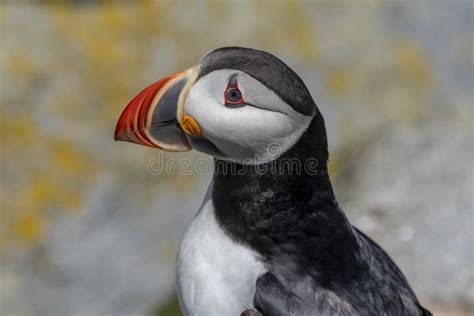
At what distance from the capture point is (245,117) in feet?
9.92

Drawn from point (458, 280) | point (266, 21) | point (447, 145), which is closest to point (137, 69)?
point (266, 21)

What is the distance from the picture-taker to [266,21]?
24.6 feet

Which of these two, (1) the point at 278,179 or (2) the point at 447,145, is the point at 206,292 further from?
(2) the point at 447,145

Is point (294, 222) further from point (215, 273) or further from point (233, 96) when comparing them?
point (233, 96)

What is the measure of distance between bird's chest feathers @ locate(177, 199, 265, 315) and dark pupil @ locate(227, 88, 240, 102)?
1.99ft

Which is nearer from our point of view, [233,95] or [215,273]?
Answer: [233,95]

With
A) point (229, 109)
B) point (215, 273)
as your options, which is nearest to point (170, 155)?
point (215, 273)

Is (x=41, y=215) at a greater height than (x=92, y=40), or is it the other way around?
(x=92, y=40)

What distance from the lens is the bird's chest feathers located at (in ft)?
10.5

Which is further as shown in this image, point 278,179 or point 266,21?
point 266,21

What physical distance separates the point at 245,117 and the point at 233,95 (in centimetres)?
9

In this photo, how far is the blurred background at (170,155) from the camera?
5.95 metres

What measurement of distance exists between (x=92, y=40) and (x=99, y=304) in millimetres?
2315

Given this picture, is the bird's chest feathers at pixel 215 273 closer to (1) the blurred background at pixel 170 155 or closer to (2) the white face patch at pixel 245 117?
(2) the white face patch at pixel 245 117
